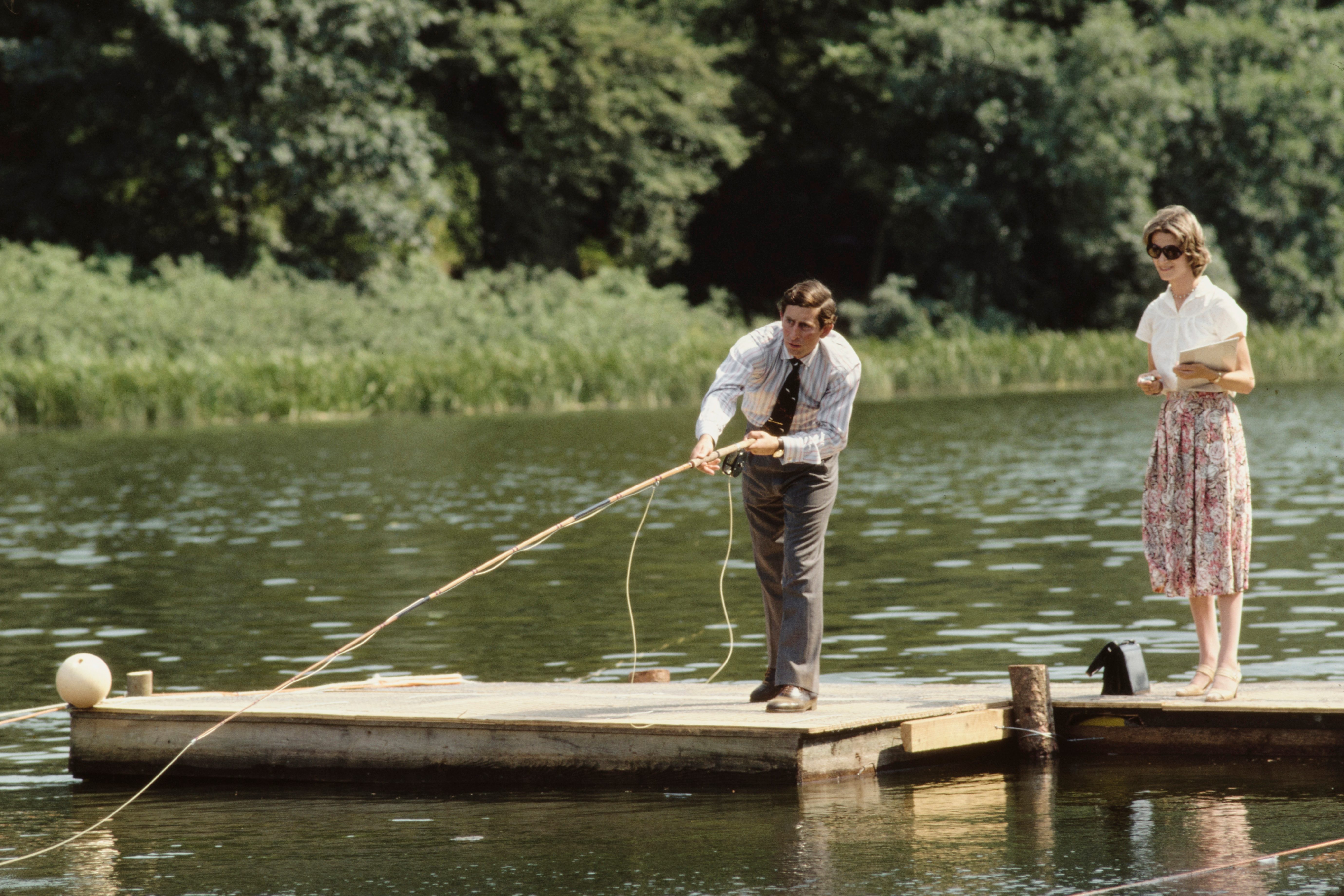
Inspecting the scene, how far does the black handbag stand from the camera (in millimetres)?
7754

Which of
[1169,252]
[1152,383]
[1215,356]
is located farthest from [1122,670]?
[1169,252]

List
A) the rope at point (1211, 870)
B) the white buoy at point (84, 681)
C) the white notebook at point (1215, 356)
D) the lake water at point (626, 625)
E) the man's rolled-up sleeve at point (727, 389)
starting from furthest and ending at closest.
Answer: the white buoy at point (84, 681), the white notebook at point (1215, 356), the man's rolled-up sleeve at point (727, 389), the lake water at point (626, 625), the rope at point (1211, 870)

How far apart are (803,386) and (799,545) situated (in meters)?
0.62

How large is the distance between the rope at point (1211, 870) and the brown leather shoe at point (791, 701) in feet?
6.29

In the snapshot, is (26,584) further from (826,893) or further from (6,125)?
(6,125)

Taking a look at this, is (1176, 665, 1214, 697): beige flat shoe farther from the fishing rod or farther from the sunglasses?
the fishing rod

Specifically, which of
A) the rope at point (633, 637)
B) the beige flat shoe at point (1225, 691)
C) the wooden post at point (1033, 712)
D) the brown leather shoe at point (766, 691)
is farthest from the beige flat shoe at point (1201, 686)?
the rope at point (633, 637)

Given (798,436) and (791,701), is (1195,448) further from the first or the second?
(791,701)

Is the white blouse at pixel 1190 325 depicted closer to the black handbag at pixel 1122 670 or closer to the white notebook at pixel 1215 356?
the white notebook at pixel 1215 356

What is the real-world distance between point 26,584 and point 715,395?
8.63 m

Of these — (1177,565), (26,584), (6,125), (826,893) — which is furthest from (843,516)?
(6,125)

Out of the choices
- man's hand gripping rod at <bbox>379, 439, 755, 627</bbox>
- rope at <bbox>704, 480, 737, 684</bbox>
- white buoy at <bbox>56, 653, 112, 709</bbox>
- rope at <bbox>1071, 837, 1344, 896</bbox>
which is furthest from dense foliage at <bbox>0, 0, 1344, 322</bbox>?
rope at <bbox>1071, 837, 1344, 896</bbox>

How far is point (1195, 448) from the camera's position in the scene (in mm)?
7426

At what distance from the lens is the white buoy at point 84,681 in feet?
26.4
